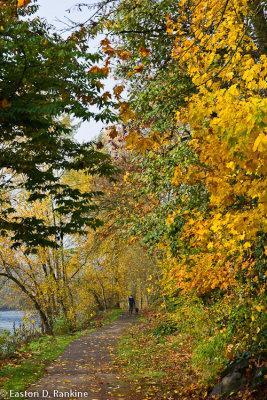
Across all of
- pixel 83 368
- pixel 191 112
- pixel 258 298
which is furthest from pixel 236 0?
pixel 83 368

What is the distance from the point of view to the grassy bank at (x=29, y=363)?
665 centimetres

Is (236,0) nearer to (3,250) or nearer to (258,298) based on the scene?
(258,298)

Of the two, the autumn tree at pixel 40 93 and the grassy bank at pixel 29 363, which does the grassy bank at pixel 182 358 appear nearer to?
the grassy bank at pixel 29 363

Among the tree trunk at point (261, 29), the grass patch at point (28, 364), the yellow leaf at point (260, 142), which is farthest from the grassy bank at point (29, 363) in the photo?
the tree trunk at point (261, 29)

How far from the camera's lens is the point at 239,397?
453 cm

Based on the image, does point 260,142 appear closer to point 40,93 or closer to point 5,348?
point 40,93

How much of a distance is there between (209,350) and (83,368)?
11.8 ft

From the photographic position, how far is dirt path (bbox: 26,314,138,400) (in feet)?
19.7

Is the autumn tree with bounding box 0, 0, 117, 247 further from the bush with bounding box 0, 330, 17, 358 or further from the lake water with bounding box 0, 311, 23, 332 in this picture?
the lake water with bounding box 0, 311, 23, 332

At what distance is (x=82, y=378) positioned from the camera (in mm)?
7113

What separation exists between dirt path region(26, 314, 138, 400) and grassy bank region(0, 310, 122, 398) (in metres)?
0.22

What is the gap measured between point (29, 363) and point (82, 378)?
195 cm

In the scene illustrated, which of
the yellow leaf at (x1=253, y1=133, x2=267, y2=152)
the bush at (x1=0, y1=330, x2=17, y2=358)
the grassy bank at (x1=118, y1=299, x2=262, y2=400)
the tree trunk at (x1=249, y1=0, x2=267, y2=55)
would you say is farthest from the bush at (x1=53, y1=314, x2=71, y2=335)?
the yellow leaf at (x1=253, y1=133, x2=267, y2=152)

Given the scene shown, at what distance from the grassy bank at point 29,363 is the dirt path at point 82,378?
219 mm
